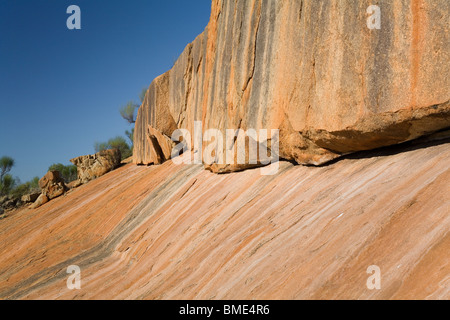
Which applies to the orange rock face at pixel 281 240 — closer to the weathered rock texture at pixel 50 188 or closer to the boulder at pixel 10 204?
the weathered rock texture at pixel 50 188

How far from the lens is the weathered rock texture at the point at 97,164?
17781 millimetres

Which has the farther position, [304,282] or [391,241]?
[304,282]

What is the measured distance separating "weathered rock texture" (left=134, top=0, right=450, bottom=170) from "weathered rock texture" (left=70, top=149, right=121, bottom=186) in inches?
460

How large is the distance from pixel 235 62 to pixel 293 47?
195cm

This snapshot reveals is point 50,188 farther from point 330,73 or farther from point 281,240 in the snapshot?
point 330,73

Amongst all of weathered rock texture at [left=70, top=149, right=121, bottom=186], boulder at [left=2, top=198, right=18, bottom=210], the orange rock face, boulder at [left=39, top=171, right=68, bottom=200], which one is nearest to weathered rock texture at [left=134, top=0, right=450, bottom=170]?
the orange rock face

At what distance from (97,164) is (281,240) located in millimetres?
15820

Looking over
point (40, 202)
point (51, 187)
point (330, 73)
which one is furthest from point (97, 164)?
point (330, 73)

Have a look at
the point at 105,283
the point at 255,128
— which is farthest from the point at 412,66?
the point at 105,283

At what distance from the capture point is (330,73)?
439 cm

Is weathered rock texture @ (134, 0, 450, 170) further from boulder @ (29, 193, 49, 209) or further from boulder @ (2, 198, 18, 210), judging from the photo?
boulder @ (2, 198, 18, 210)

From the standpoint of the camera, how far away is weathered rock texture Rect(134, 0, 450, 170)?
3.41 metres

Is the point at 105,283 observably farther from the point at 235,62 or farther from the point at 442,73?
the point at 442,73

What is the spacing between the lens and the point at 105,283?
227 inches
